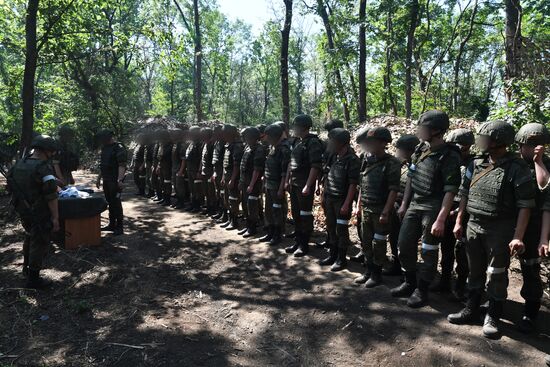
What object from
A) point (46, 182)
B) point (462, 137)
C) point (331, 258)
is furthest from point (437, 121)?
point (46, 182)

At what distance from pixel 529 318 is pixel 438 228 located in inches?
49.5

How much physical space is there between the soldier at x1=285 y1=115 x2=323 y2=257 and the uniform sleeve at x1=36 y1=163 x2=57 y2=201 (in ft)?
11.8

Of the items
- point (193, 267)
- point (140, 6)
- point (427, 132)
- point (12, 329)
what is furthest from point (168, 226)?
point (140, 6)

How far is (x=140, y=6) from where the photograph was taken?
3209 centimetres

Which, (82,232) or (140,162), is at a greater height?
(140,162)

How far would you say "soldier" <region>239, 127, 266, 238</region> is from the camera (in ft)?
23.9

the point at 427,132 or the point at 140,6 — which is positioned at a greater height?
the point at 140,6

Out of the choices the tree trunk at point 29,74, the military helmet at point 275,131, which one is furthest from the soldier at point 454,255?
the tree trunk at point 29,74

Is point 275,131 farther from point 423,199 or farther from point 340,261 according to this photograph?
point 423,199

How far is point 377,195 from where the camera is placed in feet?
15.7

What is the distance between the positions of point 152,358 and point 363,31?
14884 mm

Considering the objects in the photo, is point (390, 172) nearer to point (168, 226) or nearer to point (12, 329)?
point (12, 329)

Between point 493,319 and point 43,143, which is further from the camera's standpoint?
point 43,143

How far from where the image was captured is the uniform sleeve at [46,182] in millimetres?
5020
